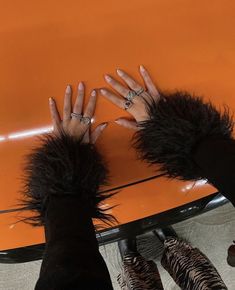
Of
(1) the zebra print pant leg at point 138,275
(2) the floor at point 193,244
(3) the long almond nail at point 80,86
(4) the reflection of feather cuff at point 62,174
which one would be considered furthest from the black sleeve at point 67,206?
(2) the floor at point 193,244

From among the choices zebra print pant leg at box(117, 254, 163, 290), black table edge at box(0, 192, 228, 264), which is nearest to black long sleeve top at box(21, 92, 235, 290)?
Answer: black table edge at box(0, 192, 228, 264)

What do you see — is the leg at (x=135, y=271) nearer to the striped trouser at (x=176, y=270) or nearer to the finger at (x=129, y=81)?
the striped trouser at (x=176, y=270)

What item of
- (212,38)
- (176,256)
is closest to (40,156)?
(212,38)

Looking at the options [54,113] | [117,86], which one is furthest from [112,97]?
[54,113]

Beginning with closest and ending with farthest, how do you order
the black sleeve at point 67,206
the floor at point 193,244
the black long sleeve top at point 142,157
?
1. the black sleeve at point 67,206
2. the black long sleeve top at point 142,157
3. the floor at point 193,244

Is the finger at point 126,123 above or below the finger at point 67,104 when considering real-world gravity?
below

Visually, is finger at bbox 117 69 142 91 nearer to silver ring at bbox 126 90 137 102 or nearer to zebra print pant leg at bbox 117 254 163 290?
silver ring at bbox 126 90 137 102

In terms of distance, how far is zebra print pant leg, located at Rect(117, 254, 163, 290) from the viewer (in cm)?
114

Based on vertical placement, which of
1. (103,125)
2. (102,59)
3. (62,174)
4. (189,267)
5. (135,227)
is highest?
(102,59)

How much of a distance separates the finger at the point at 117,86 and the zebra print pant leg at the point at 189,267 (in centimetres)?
60

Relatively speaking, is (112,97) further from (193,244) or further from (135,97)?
(193,244)

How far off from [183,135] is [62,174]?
276 mm

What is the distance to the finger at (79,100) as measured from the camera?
0.83m

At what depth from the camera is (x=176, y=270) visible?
1.15m
